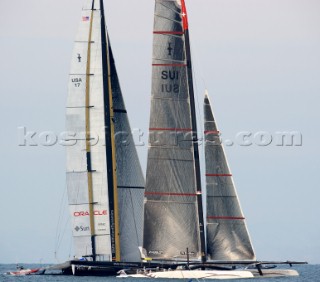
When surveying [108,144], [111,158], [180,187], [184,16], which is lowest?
[180,187]

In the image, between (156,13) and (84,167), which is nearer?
(156,13)

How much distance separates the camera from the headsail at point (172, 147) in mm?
46812

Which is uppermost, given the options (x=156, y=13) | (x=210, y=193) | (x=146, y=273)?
(x=156, y=13)

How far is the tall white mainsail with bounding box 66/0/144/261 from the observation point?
2079 inches

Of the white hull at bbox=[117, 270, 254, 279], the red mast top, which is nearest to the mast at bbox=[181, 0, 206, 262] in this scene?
the red mast top

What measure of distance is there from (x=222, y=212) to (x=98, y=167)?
8772 mm

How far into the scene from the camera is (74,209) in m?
53.1

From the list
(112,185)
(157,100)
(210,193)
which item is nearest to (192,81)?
(157,100)

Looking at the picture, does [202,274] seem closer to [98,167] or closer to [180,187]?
[180,187]

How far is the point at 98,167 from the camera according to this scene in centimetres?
5300

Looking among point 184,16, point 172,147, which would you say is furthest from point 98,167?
point 184,16

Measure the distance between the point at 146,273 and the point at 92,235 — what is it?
7.27 metres

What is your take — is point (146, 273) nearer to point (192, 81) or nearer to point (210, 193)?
point (210, 193)

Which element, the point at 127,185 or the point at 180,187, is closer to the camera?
the point at 180,187
